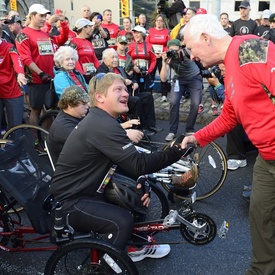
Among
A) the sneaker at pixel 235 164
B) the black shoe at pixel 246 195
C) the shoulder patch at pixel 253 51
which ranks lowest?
the sneaker at pixel 235 164

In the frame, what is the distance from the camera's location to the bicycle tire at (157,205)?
3.24m

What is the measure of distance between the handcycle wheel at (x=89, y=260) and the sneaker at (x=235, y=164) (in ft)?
8.77

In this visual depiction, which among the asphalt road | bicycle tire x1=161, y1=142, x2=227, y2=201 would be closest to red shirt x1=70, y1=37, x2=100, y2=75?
bicycle tire x1=161, y1=142, x2=227, y2=201

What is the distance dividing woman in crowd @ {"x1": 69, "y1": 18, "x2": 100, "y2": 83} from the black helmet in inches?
140

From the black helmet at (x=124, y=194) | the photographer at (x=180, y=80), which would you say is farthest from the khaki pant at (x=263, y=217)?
the photographer at (x=180, y=80)

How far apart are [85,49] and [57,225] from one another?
4.20 metres

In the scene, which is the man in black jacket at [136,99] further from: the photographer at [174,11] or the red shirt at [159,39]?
the photographer at [174,11]

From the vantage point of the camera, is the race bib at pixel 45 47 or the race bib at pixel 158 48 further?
the race bib at pixel 158 48

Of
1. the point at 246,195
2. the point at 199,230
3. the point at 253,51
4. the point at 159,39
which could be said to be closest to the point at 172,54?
the point at 246,195

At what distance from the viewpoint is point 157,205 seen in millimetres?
3426

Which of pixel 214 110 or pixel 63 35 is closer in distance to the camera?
pixel 63 35

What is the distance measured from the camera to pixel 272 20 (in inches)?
278

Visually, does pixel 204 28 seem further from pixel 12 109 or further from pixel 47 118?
pixel 12 109

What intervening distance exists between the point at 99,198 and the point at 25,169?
72cm
